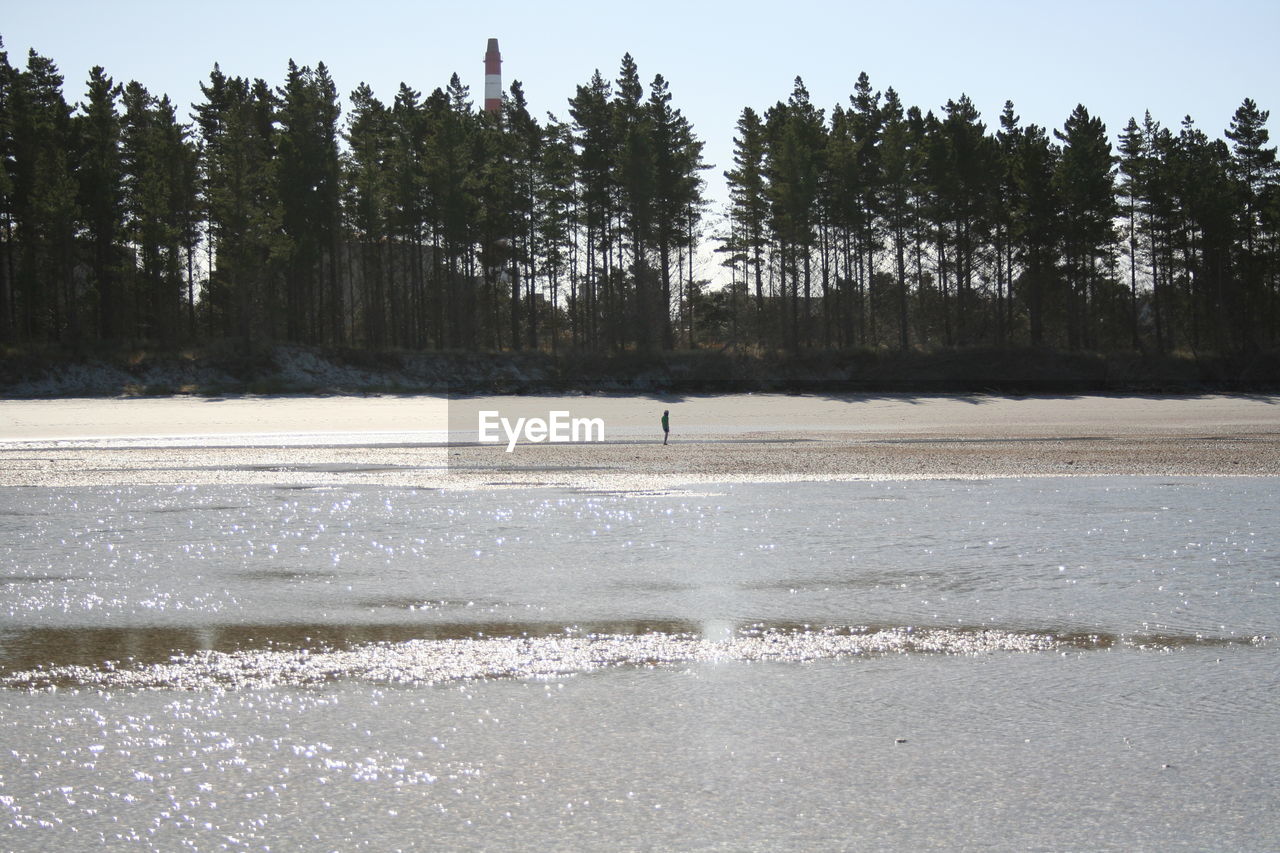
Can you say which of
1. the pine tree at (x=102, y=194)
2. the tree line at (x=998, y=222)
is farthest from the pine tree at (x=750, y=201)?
the pine tree at (x=102, y=194)

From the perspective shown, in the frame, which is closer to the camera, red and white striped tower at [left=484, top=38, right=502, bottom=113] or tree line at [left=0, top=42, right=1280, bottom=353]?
tree line at [left=0, top=42, right=1280, bottom=353]

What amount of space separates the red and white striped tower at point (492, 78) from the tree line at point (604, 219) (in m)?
1.35

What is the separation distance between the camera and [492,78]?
6619cm

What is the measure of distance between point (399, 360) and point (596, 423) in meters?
21.5

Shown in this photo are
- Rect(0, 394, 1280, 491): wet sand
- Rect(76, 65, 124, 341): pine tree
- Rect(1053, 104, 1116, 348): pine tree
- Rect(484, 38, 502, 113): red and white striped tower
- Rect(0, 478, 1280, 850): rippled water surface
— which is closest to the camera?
Rect(0, 478, 1280, 850): rippled water surface

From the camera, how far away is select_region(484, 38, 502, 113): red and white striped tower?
6446cm

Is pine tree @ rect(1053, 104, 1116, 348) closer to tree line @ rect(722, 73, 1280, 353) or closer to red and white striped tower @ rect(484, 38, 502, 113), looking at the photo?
tree line @ rect(722, 73, 1280, 353)

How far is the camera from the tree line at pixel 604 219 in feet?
169

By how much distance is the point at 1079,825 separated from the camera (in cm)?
410

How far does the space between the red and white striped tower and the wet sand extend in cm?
2556

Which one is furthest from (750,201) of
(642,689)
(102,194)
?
(642,689)

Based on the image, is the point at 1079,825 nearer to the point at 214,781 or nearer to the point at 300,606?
the point at 214,781

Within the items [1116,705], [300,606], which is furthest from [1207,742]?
[300,606]

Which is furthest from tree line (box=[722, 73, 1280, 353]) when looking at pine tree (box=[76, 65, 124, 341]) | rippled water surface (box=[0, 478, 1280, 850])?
rippled water surface (box=[0, 478, 1280, 850])
